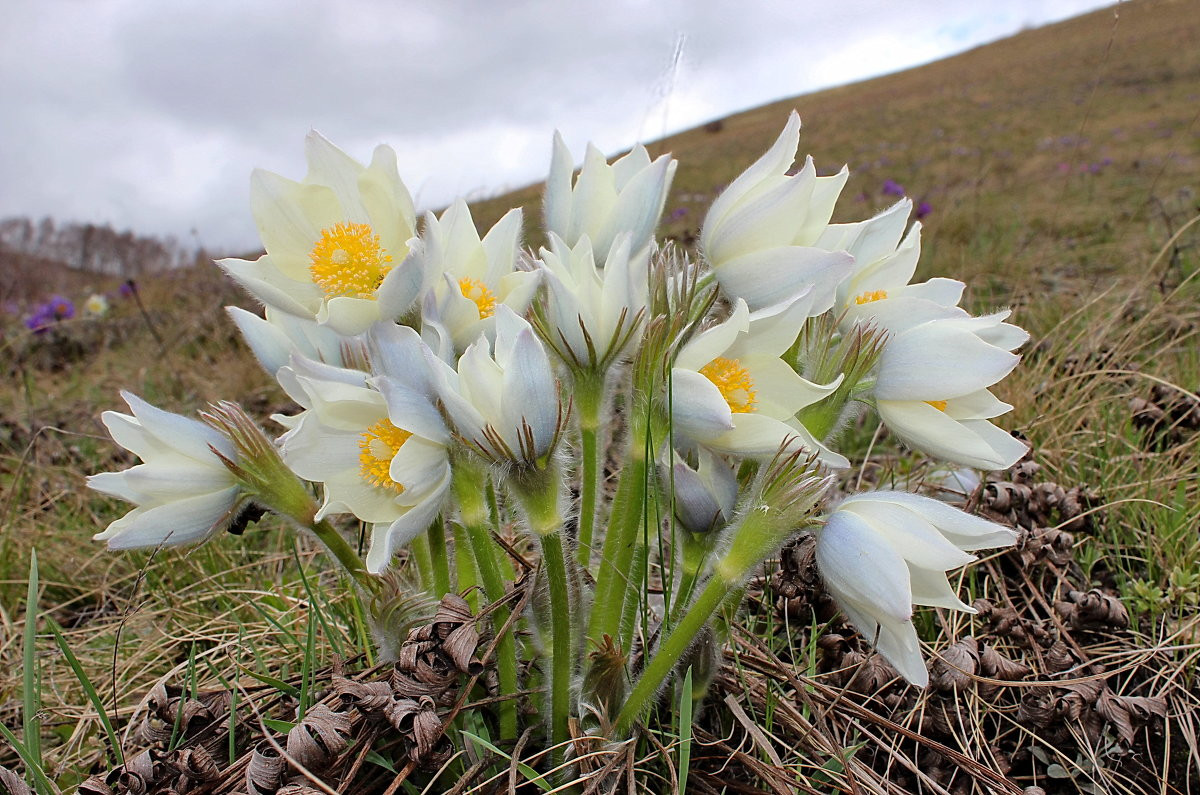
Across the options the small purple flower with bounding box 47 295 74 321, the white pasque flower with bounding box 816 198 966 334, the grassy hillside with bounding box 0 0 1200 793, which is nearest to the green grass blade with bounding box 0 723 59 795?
the grassy hillside with bounding box 0 0 1200 793

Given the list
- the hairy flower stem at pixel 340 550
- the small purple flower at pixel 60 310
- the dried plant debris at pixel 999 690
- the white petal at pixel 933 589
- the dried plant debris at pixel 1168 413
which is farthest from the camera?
the small purple flower at pixel 60 310

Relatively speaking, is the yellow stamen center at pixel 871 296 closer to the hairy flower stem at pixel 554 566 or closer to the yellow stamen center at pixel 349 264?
the hairy flower stem at pixel 554 566

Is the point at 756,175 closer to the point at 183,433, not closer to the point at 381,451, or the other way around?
the point at 381,451

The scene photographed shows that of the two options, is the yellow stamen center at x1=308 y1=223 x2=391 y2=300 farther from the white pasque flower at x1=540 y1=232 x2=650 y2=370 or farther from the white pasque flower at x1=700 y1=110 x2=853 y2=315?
the white pasque flower at x1=700 y1=110 x2=853 y2=315

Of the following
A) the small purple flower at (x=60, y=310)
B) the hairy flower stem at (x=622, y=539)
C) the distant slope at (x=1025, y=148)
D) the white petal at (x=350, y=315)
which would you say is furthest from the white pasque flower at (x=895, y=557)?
the small purple flower at (x=60, y=310)

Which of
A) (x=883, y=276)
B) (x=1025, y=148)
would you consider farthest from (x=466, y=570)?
(x=1025, y=148)

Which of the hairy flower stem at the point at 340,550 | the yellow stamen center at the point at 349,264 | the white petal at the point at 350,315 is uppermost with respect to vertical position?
the yellow stamen center at the point at 349,264

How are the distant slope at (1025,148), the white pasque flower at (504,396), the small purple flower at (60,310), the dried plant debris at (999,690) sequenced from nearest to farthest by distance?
the white pasque flower at (504,396)
the dried plant debris at (999,690)
the distant slope at (1025,148)
the small purple flower at (60,310)
